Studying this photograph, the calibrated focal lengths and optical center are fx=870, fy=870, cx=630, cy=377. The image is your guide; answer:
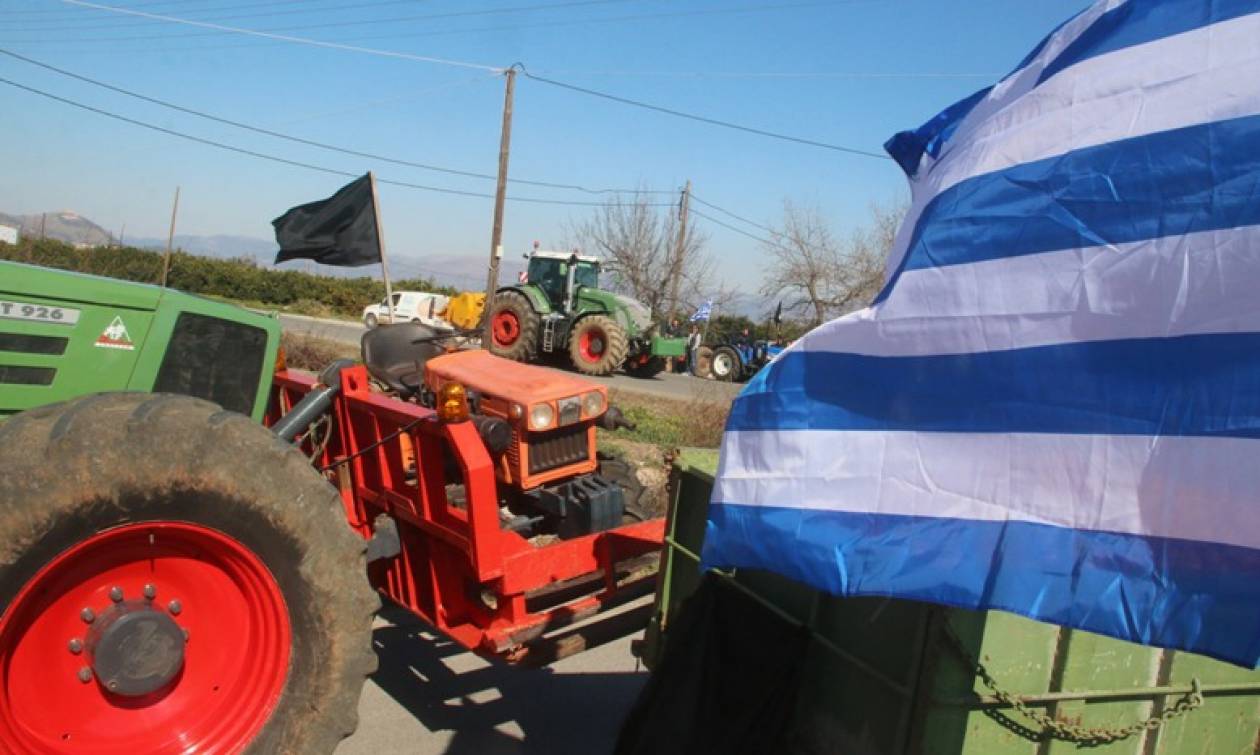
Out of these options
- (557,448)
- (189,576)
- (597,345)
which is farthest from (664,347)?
(189,576)

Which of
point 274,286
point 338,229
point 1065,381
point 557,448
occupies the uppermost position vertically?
point 338,229

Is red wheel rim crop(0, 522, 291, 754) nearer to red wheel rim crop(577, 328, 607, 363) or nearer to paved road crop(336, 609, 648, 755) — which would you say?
paved road crop(336, 609, 648, 755)

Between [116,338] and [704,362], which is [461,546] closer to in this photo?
[116,338]

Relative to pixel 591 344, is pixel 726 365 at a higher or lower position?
lower

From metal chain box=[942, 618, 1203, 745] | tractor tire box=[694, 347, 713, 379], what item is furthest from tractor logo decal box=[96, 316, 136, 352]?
tractor tire box=[694, 347, 713, 379]

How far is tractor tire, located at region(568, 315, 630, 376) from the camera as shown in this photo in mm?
21202

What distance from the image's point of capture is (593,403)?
500 cm

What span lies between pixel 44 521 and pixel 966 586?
7.85 feet

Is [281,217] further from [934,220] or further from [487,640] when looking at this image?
[934,220]

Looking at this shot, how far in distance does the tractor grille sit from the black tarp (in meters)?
1.74

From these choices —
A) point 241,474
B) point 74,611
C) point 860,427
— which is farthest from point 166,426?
point 860,427

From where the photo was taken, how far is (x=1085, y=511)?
1891 millimetres

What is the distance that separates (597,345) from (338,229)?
50.2 ft

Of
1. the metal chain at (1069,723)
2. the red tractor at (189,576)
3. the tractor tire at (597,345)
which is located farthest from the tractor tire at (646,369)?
the metal chain at (1069,723)
